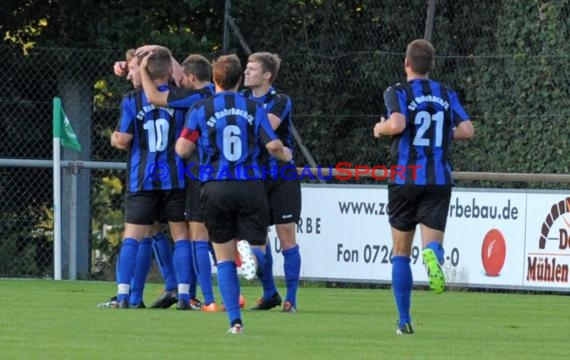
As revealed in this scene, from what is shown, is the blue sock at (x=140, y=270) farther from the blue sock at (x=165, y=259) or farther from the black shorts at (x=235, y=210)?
the black shorts at (x=235, y=210)

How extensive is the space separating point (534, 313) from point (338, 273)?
3986 millimetres

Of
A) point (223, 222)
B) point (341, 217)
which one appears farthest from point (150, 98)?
point (341, 217)

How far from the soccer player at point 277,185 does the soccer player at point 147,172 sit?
24.4 inches

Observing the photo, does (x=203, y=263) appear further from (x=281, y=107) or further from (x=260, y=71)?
(x=260, y=71)

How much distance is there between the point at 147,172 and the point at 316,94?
664cm

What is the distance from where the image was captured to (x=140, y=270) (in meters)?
12.0

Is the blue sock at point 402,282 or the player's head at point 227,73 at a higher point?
the player's head at point 227,73

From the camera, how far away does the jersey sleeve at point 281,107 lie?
11.5 meters

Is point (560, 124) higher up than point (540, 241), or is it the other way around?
point (560, 124)

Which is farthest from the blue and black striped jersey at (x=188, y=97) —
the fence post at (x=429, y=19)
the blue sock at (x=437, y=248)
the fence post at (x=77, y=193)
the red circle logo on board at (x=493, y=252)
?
the fence post at (x=429, y=19)

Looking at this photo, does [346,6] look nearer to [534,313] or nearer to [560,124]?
[560,124]

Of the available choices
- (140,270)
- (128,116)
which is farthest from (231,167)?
(140,270)

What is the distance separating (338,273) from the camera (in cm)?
1644

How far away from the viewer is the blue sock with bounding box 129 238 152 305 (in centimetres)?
1203
